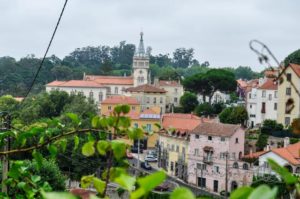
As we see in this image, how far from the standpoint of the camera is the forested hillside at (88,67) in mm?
51875

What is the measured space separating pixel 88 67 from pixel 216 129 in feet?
175

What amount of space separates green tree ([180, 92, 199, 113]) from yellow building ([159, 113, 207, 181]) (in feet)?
35.9

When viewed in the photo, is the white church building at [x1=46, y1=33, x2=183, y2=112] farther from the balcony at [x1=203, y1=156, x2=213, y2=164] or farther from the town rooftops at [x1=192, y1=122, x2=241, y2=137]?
the balcony at [x1=203, y1=156, x2=213, y2=164]

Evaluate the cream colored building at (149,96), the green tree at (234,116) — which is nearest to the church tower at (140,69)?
the cream colored building at (149,96)

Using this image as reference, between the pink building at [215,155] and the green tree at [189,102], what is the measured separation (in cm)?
1510

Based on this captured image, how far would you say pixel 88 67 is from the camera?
7325 centimetres

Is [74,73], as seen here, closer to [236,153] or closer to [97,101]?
[97,101]

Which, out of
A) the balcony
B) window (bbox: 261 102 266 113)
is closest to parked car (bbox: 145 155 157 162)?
the balcony

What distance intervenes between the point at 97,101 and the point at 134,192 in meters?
42.7

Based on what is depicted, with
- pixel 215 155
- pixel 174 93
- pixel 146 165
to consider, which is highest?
pixel 174 93

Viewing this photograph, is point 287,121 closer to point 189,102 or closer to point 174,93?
point 189,102

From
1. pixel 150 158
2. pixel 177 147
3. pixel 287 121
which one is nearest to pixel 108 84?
pixel 150 158

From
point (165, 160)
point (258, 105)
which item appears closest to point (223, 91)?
point (258, 105)

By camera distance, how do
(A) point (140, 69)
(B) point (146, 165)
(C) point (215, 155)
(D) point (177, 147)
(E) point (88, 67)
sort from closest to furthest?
(C) point (215, 155) < (D) point (177, 147) < (B) point (146, 165) < (A) point (140, 69) < (E) point (88, 67)
